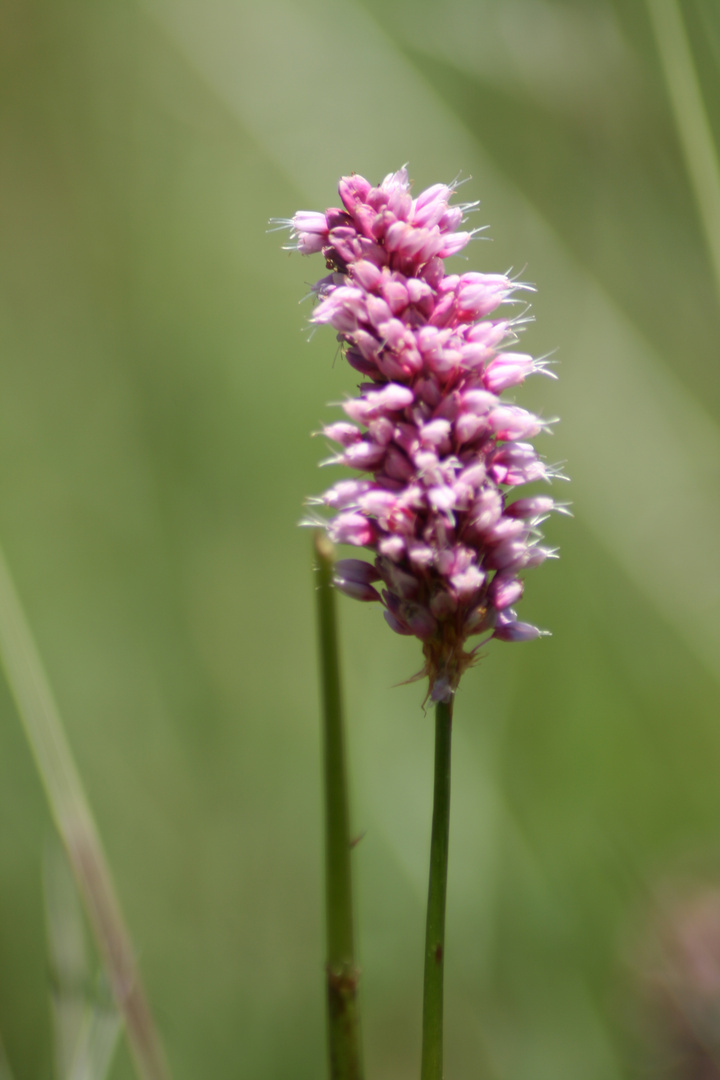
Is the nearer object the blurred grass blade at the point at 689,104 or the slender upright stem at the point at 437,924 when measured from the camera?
the slender upright stem at the point at 437,924

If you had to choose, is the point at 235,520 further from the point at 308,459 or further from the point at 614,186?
the point at 614,186

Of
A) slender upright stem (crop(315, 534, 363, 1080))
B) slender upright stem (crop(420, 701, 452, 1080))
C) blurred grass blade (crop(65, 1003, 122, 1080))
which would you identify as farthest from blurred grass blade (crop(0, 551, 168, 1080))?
slender upright stem (crop(420, 701, 452, 1080))

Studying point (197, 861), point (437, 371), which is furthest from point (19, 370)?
point (437, 371)

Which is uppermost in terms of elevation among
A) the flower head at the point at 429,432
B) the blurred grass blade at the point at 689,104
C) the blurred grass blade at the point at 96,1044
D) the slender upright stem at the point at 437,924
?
the blurred grass blade at the point at 689,104

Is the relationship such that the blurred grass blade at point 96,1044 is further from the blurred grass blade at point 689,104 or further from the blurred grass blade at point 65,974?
the blurred grass blade at point 689,104

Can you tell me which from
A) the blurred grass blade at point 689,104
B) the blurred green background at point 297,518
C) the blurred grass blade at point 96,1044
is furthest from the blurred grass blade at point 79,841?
the blurred grass blade at point 689,104

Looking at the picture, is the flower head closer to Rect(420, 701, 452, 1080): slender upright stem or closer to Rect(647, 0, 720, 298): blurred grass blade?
Rect(420, 701, 452, 1080): slender upright stem
